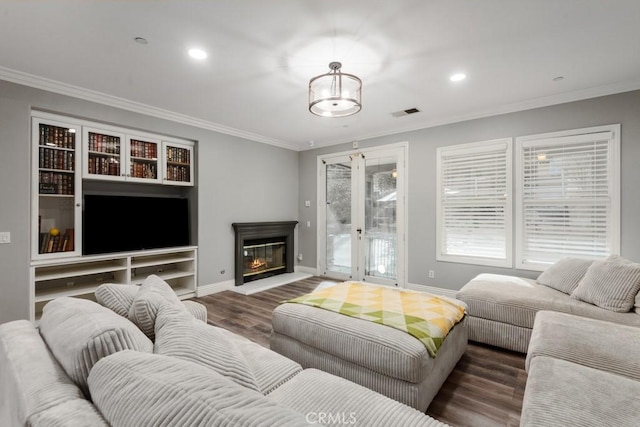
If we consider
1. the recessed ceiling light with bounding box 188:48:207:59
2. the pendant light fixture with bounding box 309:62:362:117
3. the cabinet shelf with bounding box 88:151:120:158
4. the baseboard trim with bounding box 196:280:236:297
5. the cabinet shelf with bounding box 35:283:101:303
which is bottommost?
the baseboard trim with bounding box 196:280:236:297

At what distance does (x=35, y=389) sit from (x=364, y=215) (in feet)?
15.7

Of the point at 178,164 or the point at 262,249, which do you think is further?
the point at 262,249

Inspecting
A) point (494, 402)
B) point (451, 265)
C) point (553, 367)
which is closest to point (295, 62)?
point (553, 367)

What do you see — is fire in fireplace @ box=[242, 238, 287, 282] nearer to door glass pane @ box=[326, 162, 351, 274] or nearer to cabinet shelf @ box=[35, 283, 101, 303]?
door glass pane @ box=[326, 162, 351, 274]

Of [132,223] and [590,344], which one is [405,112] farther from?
[132,223]

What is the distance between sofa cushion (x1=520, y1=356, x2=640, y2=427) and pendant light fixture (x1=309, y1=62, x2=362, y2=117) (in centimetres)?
230

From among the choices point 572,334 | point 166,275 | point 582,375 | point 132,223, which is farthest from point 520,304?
point 132,223

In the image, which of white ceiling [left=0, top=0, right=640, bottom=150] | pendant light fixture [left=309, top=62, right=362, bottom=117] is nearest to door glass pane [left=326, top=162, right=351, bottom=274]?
white ceiling [left=0, top=0, right=640, bottom=150]

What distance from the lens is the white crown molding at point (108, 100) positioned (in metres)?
3.03

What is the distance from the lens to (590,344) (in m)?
1.77

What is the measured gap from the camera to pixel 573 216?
3559 millimetres

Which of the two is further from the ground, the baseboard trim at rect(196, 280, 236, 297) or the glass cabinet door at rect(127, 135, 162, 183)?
the glass cabinet door at rect(127, 135, 162, 183)

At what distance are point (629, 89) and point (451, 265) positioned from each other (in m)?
2.82

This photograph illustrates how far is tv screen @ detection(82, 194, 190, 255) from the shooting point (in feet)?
11.9
